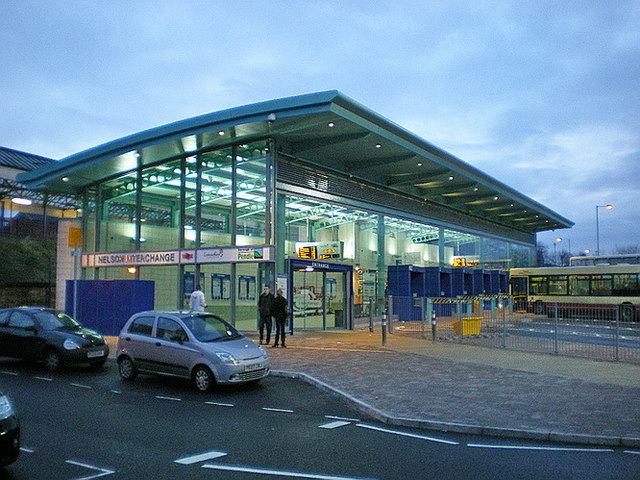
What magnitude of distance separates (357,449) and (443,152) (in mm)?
18280

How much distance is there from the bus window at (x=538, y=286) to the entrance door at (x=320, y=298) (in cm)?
1750

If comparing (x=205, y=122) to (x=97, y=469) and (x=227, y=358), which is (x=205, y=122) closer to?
(x=227, y=358)

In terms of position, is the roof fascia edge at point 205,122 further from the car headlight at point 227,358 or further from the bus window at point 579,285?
the bus window at point 579,285

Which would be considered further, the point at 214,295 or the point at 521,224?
the point at 521,224

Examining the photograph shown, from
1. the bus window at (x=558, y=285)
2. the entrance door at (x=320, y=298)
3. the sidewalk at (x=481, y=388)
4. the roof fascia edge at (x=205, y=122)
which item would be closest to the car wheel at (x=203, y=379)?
the sidewalk at (x=481, y=388)

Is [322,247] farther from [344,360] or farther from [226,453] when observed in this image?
[226,453]

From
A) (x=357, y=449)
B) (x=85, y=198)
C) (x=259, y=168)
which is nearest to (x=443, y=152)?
(x=259, y=168)

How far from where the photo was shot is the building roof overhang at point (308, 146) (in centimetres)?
1803

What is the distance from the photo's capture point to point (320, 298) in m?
22.8

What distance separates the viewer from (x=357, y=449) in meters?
6.95

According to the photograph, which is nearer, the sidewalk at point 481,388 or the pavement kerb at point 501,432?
the pavement kerb at point 501,432

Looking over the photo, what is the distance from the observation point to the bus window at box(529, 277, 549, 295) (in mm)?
35250

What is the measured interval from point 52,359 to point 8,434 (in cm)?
859

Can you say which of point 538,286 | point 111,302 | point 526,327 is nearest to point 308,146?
point 111,302
